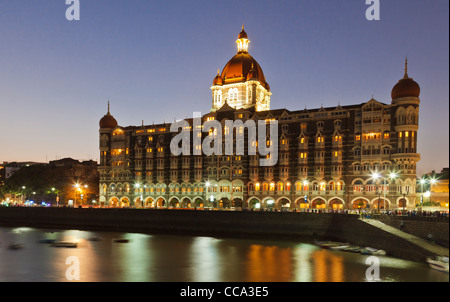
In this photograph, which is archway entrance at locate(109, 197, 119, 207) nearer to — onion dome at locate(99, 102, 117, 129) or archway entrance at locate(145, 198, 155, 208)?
archway entrance at locate(145, 198, 155, 208)

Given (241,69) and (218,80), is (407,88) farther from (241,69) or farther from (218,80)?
(218,80)

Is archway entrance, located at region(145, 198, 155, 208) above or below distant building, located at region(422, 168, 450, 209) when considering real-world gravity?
below

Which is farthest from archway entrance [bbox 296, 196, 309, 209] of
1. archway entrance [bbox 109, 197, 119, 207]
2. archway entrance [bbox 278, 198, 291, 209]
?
archway entrance [bbox 109, 197, 119, 207]

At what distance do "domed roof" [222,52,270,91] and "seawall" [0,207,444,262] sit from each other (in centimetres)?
4855

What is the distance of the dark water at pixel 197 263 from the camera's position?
4153cm

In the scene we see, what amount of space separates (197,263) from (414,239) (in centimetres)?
2434

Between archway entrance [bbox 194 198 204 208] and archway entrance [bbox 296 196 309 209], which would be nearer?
archway entrance [bbox 296 196 309 209]

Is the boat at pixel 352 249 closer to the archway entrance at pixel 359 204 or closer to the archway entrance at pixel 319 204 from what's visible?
the archway entrance at pixel 359 204

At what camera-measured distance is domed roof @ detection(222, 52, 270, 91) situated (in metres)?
116

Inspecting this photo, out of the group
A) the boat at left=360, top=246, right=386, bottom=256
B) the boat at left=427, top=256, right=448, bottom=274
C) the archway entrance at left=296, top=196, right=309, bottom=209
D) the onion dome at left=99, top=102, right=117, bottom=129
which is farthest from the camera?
the onion dome at left=99, top=102, right=117, bottom=129

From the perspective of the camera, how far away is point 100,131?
118062mm

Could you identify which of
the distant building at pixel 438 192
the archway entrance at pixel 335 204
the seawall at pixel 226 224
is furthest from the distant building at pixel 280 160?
the seawall at pixel 226 224
